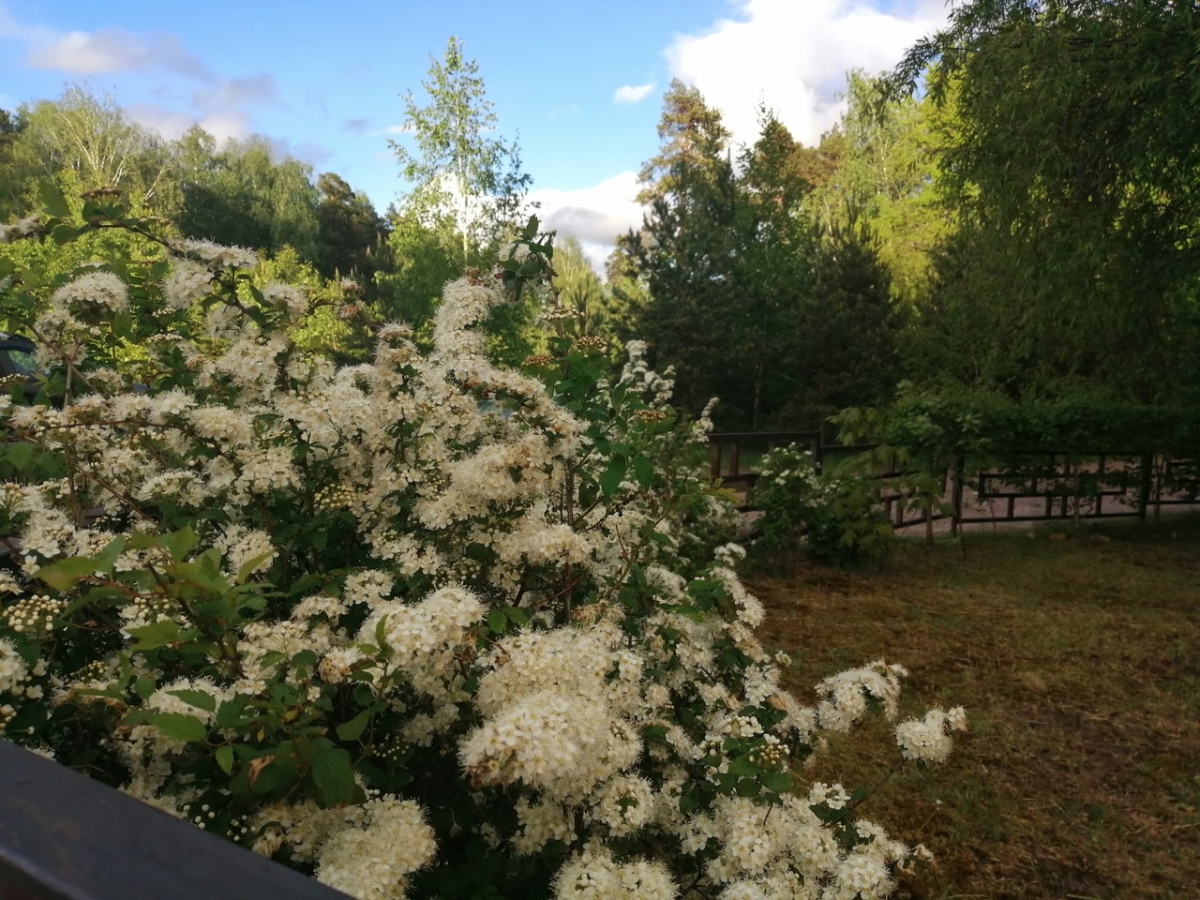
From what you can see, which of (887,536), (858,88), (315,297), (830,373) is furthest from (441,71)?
(315,297)

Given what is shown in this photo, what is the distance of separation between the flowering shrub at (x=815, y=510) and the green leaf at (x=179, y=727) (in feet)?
20.1

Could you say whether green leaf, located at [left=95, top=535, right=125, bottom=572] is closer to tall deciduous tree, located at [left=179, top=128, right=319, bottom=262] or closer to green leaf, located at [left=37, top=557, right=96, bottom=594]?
green leaf, located at [left=37, top=557, right=96, bottom=594]

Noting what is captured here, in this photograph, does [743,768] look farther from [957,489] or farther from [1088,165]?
[1088,165]

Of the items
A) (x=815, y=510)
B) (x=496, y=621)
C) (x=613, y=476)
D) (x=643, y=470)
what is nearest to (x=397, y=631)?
(x=496, y=621)

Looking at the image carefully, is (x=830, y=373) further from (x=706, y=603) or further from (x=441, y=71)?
(x=706, y=603)

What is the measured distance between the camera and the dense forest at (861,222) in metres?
7.43

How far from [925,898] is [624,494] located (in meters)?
1.82

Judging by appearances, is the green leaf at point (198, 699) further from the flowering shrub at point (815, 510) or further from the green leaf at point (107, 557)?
the flowering shrub at point (815, 510)

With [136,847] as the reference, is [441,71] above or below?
above

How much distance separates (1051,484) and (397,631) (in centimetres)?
974

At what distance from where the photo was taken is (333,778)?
1.16 meters

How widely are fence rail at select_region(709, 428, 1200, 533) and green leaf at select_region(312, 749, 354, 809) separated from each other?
24.8ft

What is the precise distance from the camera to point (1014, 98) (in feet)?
24.3

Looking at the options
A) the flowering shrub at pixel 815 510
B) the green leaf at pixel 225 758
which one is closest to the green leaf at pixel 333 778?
the green leaf at pixel 225 758
